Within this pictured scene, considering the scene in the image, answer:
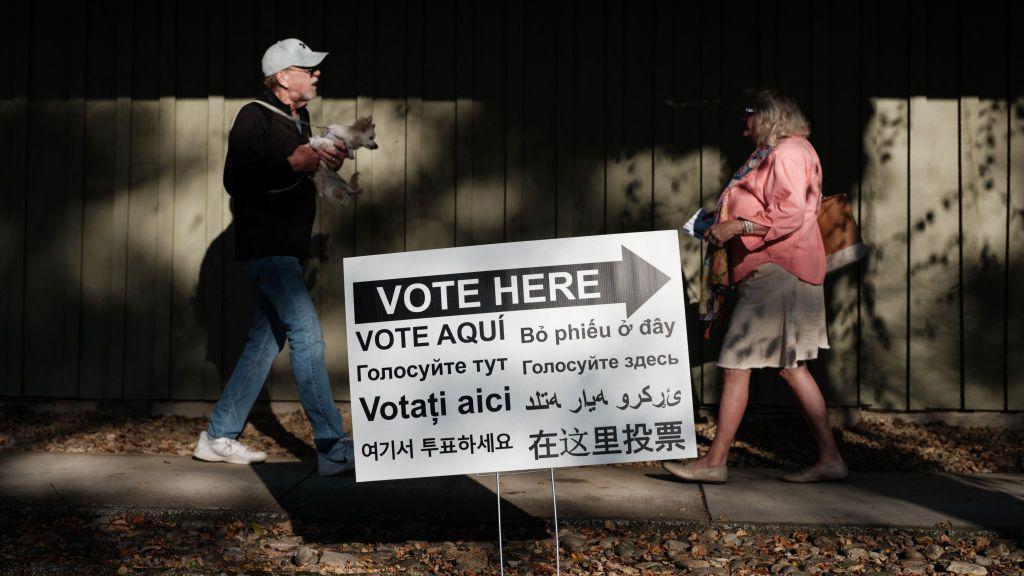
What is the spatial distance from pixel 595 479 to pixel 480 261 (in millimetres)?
1962

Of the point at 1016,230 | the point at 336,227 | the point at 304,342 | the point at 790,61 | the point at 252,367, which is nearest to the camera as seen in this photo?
the point at 304,342

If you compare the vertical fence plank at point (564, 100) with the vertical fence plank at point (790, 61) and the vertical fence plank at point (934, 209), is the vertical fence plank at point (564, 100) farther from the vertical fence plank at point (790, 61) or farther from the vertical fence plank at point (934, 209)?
the vertical fence plank at point (934, 209)

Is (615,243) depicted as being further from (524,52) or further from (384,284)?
(524,52)

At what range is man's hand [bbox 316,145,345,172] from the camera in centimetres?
582

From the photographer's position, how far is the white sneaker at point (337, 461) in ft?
19.3

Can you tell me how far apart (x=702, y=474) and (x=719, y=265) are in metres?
1.06

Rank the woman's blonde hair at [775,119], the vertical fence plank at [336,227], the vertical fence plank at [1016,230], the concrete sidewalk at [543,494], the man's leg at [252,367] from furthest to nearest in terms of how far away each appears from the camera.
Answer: the vertical fence plank at [336,227]
the vertical fence plank at [1016,230]
the man's leg at [252,367]
the woman's blonde hair at [775,119]
the concrete sidewalk at [543,494]

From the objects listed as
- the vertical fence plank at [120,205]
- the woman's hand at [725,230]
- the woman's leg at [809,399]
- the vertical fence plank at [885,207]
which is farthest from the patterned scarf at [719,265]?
the vertical fence plank at [120,205]

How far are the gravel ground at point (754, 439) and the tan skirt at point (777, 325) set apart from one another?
3.07 ft

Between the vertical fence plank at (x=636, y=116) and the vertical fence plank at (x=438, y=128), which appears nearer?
the vertical fence plank at (x=636, y=116)

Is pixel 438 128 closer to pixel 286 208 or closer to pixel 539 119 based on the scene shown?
pixel 539 119

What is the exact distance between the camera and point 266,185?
5.84 meters

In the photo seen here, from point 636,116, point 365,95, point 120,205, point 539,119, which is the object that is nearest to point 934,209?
point 636,116

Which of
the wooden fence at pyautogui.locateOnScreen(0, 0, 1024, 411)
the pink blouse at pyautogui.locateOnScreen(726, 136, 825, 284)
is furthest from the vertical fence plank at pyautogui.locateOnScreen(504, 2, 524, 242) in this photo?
the pink blouse at pyautogui.locateOnScreen(726, 136, 825, 284)
